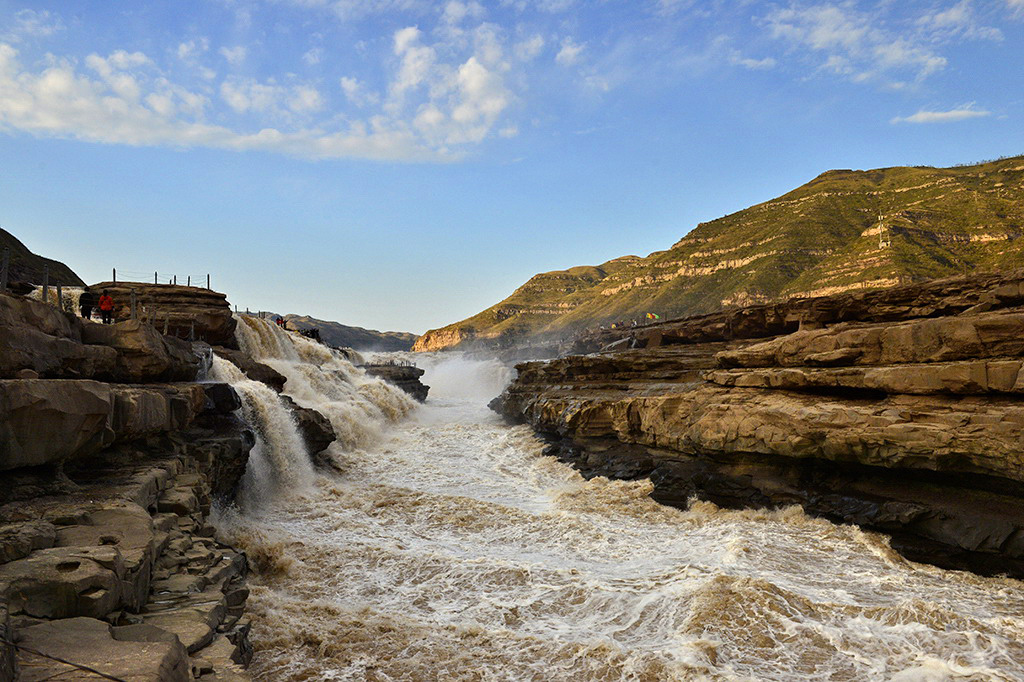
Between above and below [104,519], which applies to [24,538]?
above

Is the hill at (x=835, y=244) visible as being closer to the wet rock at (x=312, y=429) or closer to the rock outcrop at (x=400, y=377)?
the rock outcrop at (x=400, y=377)

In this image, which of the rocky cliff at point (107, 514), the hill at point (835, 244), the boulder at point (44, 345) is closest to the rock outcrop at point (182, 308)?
the rocky cliff at point (107, 514)

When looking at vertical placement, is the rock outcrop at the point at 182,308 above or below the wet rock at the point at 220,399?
above

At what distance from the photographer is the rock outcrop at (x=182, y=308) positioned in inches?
998

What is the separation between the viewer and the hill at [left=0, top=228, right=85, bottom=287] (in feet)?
115

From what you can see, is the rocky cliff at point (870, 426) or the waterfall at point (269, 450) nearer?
the rocky cliff at point (870, 426)

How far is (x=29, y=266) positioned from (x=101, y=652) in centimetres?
4387

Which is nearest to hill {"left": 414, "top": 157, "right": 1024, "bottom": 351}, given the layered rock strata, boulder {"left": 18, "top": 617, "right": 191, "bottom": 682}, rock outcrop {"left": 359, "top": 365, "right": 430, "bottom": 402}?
rock outcrop {"left": 359, "top": 365, "right": 430, "bottom": 402}

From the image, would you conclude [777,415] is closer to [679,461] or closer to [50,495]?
[679,461]

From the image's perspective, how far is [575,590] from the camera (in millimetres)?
10383

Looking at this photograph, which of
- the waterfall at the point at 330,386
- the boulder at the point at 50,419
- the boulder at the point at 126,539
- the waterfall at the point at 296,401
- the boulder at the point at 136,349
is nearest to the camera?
the boulder at the point at 126,539

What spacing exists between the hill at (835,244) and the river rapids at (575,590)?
66.0 meters

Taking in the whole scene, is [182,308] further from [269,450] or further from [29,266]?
[29,266]

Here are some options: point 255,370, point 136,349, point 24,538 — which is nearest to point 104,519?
point 24,538
